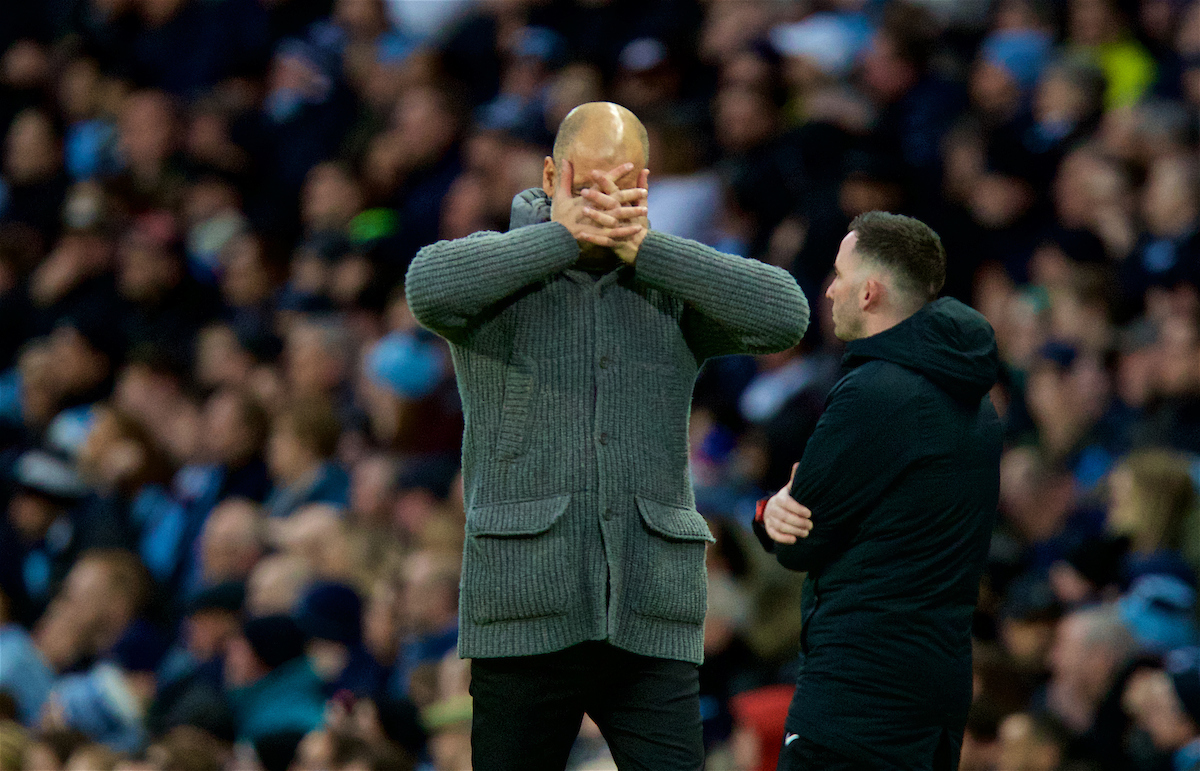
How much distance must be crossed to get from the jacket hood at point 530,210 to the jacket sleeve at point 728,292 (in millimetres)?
250

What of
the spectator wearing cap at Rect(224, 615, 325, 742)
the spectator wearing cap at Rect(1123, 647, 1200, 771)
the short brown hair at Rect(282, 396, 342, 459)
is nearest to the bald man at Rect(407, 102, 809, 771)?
the spectator wearing cap at Rect(1123, 647, 1200, 771)

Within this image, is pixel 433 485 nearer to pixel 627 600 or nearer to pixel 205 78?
pixel 627 600

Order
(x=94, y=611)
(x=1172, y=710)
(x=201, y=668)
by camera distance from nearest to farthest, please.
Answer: (x=1172, y=710) → (x=201, y=668) → (x=94, y=611)

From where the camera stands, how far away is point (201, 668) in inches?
261

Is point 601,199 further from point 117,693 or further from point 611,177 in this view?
point 117,693

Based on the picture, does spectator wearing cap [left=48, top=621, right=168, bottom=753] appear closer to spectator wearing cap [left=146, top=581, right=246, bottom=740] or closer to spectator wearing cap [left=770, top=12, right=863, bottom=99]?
spectator wearing cap [left=146, top=581, right=246, bottom=740]

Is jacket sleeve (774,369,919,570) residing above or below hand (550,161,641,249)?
below

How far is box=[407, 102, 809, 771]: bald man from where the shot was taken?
9.56 ft

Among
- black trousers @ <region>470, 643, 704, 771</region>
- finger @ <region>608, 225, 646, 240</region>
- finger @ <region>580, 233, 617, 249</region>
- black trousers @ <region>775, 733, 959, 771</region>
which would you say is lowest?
black trousers @ <region>775, 733, 959, 771</region>

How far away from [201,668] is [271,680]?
0.54 metres

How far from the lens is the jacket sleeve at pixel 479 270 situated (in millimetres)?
2906

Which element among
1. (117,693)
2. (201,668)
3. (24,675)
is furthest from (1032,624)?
(24,675)

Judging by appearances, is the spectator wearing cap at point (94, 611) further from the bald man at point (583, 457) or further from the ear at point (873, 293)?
the ear at point (873, 293)

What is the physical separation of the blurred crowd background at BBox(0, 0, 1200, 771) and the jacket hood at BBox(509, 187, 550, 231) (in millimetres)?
2145
